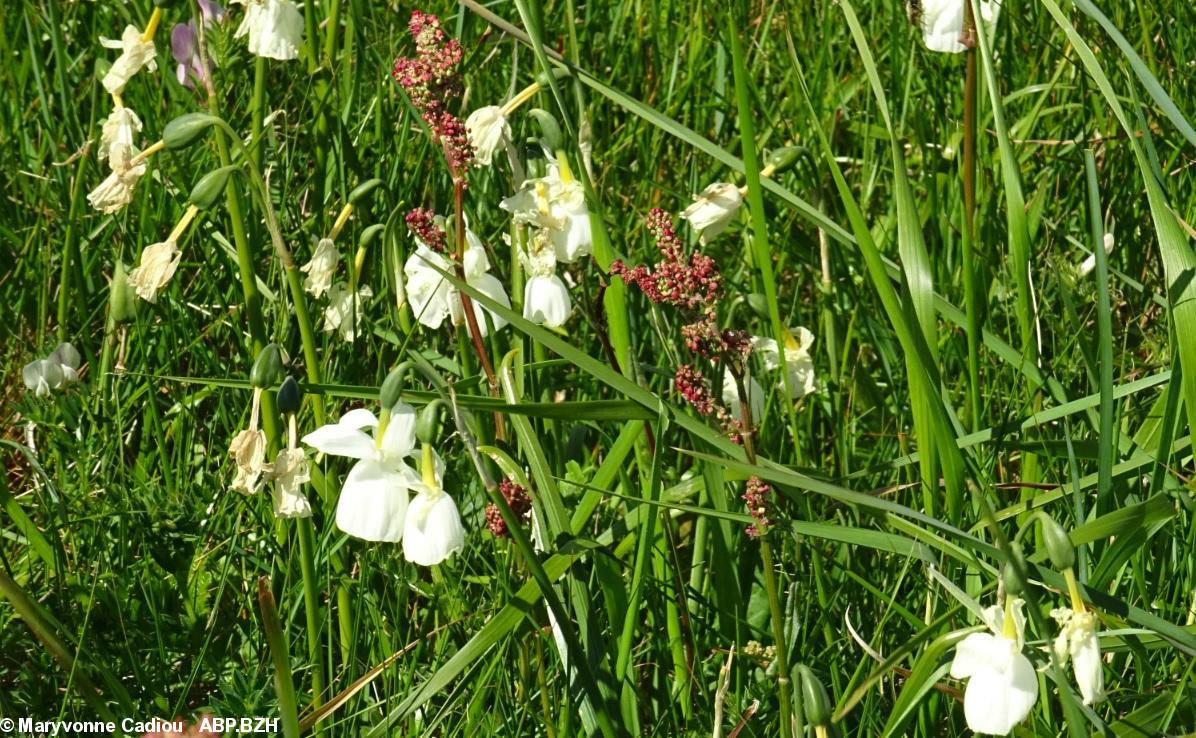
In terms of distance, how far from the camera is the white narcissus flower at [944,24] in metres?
2.11

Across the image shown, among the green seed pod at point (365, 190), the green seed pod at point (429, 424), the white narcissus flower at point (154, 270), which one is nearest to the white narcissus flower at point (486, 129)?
the green seed pod at point (365, 190)

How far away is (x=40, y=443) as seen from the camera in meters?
2.32

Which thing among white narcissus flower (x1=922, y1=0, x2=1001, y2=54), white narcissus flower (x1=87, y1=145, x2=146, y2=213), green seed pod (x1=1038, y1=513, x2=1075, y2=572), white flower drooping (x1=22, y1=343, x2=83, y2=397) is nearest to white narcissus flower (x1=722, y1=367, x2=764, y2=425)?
green seed pod (x1=1038, y1=513, x2=1075, y2=572)

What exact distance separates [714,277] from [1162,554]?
747 millimetres

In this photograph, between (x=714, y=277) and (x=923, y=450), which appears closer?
(x=714, y=277)

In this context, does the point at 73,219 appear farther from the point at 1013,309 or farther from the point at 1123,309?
the point at 1123,309

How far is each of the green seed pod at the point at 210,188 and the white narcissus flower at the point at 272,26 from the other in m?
0.24

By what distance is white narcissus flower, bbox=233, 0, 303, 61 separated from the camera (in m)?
1.81

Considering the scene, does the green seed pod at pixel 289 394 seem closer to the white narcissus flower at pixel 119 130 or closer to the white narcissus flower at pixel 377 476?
the white narcissus flower at pixel 377 476

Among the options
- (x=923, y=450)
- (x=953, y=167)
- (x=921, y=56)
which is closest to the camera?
(x=923, y=450)

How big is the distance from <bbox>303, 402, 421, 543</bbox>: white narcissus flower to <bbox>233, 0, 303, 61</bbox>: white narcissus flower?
2.17 ft

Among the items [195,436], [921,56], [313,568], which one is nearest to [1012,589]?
[313,568]

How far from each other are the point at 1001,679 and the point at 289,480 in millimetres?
823

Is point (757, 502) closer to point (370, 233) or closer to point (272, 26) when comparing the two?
point (370, 233)
